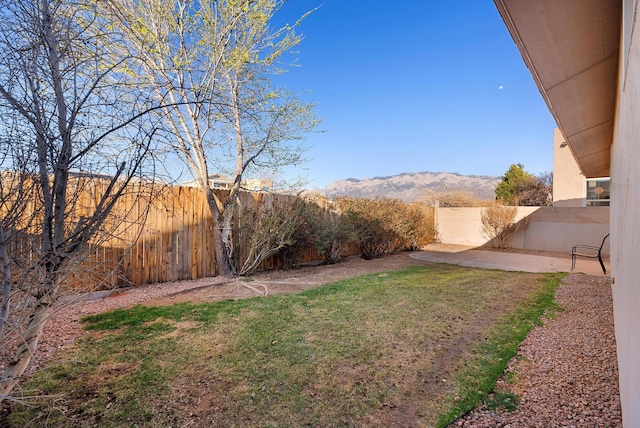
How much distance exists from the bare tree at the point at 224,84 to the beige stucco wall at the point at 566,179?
1285 cm

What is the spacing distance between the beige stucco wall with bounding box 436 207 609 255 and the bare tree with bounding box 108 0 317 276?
32.5 feet

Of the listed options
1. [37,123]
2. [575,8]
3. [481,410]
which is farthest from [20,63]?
[481,410]

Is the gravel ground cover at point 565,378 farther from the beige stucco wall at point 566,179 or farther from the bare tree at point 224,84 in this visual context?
the beige stucco wall at point 566,179

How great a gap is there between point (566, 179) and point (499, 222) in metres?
4.33

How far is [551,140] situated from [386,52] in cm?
1116

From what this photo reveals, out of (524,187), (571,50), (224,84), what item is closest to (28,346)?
(571,50)

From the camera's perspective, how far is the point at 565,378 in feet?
8.37

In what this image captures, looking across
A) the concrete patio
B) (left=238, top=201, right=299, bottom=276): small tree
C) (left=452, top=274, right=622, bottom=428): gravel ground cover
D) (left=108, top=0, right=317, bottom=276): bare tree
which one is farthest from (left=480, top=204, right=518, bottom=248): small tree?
(left=238, top=201, right=299, bottom=276): small tree

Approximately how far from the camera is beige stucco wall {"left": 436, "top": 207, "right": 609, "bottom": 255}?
10773 mm

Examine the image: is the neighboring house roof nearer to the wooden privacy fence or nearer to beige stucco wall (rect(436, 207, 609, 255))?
the wooden privacy fence

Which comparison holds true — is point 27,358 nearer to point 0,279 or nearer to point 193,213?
point 0,279

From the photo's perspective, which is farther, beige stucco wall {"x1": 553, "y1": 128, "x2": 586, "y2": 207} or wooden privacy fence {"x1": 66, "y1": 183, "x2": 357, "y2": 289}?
beige stucco wall {"x1": 553, "y1": 128, "x2": 586, "y2": 207}

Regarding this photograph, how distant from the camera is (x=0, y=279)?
1593mm

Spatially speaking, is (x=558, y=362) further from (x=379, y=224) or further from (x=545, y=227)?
(x=545, y=227)
